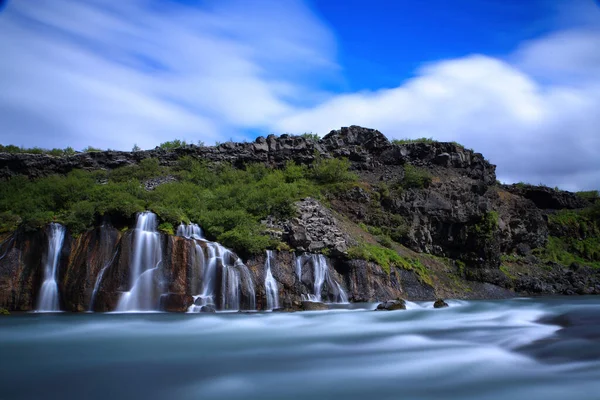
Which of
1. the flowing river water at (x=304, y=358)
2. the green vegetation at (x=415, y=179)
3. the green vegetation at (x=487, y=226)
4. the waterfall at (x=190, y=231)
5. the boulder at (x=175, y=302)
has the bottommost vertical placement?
the flowing river water at (x=304, y=358)

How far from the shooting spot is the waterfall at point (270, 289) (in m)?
24.0

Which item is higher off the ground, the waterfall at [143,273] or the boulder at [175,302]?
the waterfall at [143,273]

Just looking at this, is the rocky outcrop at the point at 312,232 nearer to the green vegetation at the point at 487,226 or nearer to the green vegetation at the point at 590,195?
the green vegetation at the point at 487,226

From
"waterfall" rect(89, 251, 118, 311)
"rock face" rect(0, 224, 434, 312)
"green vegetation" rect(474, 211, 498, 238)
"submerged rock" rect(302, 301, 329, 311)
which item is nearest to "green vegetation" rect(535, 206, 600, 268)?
"green vegetation" rect(474, 211, 498, 238)

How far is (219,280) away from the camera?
22.8m

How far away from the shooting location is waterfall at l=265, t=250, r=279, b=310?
78.7 ft

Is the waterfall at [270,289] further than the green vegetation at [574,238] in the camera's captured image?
No

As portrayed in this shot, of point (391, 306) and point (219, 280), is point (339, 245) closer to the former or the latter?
point (391, 306)

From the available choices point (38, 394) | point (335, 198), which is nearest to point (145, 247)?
point (38, 394)

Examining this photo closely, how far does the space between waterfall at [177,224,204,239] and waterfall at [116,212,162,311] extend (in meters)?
2.01

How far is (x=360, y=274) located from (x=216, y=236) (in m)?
8.88

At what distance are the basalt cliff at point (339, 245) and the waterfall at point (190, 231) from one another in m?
0.15

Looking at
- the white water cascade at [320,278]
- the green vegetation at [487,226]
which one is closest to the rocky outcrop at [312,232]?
the white water cascade at [320,278]

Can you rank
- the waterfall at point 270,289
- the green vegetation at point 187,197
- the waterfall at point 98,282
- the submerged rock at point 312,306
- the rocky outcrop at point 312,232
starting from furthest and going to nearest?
the rocky outcrop at point 312,232 → the green vegetation at point 187,197 → the waterfall at point 270,289 → the submerged rock at point 312,306 → the waterfall at point 98,282
